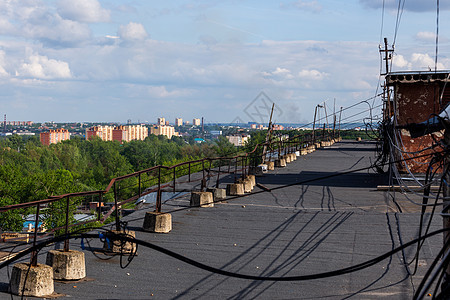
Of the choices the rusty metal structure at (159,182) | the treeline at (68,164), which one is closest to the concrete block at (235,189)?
the rusty metal structure at (159,182)

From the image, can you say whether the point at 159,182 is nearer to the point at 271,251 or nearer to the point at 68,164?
the point at 271,251

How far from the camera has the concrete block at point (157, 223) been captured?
1080 centimetres

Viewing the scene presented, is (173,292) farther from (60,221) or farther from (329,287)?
(60,221)

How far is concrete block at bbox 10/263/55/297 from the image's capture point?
21.8ft

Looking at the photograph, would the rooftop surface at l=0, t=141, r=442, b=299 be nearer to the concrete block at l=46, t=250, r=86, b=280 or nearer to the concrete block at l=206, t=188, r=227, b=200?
the concrete block at l=46, t=250, r=86, b=280

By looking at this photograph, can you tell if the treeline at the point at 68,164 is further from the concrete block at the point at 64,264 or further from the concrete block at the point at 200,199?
the concrete block at the point at 64,264

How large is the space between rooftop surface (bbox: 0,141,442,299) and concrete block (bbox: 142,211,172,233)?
17 centimetres

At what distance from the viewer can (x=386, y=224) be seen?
12117 mm

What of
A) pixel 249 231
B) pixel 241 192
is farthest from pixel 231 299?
pixel 241 192

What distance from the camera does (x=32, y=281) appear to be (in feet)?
21.9

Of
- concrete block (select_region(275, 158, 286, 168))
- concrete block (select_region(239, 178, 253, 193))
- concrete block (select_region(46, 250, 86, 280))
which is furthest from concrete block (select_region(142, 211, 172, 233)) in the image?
concrete block (select_region(275, 158, 286, 168))

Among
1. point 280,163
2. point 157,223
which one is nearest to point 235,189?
point 157,223

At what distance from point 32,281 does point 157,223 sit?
4252 mm

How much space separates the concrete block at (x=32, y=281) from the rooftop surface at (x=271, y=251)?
8.0 inches
